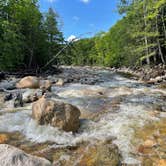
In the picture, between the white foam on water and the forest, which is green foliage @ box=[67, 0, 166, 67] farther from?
the white foam on water

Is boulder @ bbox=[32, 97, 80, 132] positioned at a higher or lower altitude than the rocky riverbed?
higher

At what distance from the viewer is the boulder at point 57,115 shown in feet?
22.4

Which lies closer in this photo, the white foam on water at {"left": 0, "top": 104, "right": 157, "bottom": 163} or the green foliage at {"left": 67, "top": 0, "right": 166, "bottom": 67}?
the white foam on water at {"left": 0, "top": 104, "right": 157, "bottom": 163}

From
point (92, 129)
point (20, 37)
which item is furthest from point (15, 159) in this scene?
point (20, 37)

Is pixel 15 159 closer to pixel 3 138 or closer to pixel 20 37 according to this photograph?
pixel 3 138

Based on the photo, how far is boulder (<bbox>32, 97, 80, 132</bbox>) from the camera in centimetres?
683

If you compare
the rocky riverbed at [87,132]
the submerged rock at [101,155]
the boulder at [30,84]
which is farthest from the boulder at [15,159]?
the boulder at [30,84]

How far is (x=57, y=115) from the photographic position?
6.95 meters

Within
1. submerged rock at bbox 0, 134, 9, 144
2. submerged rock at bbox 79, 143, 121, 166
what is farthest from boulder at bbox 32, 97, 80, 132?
submerged rock at bbox 79, 143, 121, 166

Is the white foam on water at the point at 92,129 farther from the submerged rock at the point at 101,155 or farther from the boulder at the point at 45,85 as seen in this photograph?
the boulder at the point at 45,85

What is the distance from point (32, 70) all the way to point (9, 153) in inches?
782

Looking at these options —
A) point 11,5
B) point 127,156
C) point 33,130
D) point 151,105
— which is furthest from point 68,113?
point 11,5

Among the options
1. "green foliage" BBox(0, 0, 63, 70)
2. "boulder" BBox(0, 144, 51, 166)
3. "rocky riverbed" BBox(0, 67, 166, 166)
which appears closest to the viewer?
"boulder" BBox(0, 144, 51, 166)

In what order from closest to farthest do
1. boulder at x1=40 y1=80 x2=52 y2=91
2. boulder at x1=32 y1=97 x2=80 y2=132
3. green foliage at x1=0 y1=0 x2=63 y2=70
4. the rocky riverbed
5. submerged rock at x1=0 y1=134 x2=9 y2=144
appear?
the rocky riverbed < submerged rock at x1=0 y1=134 x2=9 y2=144 < boulder at x1=32 y1=97 x2=80 y2=132 < boulder at x1=40 y1=80 x2=52 y2=91 < green foliage at x1=0 y1=0 x2=63 y2=70
